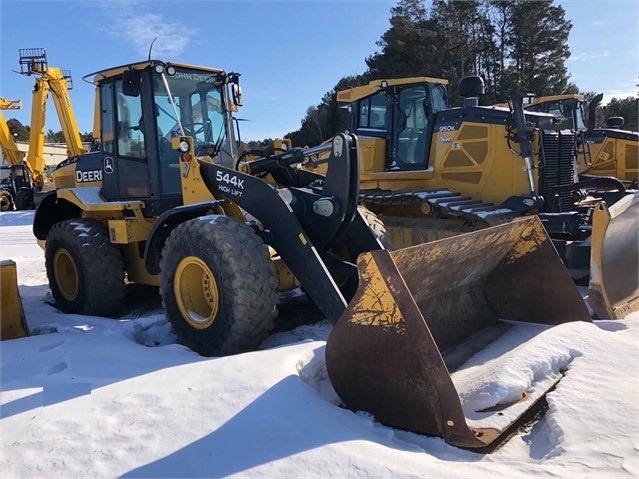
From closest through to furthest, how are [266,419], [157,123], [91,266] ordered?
1. [266,419]
2. [157,123]
3. [91,266]

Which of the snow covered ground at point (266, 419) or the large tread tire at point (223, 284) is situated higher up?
the large tread tire at point (223, 284)

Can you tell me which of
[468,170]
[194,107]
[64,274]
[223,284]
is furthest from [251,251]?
[468,170]

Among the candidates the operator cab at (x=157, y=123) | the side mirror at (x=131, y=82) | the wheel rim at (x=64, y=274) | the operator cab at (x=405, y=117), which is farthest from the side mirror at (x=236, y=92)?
the operator cab at (x=405, y=117)

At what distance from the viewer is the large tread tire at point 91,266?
589 cm

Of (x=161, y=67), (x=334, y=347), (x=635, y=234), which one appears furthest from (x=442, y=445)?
(x=161, y=67)

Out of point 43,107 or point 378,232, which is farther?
point 43,107

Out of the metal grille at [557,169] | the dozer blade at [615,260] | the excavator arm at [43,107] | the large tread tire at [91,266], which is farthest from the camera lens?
the excavator arm at [43,107]

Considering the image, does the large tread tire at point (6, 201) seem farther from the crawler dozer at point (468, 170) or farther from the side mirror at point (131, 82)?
the side mirror at point (131, 82)

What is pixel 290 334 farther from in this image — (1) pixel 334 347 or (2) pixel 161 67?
(2) pixel 161 67

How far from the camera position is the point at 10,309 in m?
4.97

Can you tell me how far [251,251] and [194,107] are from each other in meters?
2.47

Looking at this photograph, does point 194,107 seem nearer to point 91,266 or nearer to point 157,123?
point 157,123

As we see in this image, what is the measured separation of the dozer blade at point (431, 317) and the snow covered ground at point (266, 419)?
0.12 metres

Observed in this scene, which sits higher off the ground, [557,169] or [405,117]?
[405,117]
